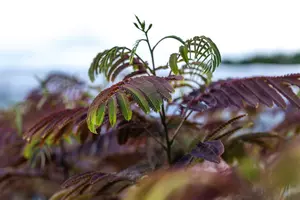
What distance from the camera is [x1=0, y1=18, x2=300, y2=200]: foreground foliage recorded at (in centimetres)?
44

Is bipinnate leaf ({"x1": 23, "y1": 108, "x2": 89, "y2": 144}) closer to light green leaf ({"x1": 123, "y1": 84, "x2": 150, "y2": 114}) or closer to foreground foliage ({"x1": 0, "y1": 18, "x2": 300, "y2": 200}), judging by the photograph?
foreground foliage ({"x1": 0, "y1": 18, "x2": 300, "y2": 200})

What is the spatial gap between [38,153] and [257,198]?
71cm

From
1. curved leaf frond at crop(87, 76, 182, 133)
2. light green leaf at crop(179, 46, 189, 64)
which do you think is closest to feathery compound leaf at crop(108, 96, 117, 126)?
curved leaf frond at crop(87, 76, 182, 133)

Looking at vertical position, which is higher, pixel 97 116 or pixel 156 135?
pixel 97 116

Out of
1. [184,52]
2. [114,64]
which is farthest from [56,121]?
[184,52]

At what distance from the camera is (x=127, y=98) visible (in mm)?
635

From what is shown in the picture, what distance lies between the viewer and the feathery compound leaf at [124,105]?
2.01 feet

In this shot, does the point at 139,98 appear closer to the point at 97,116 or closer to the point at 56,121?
the point at 97,116

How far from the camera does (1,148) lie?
117 cm

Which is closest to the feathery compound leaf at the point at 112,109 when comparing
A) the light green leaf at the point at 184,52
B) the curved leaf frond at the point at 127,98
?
the curved leaf frond at the point at 127,98

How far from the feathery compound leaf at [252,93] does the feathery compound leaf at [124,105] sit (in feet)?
0.61

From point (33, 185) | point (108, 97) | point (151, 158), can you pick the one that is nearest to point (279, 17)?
point (33, 185)

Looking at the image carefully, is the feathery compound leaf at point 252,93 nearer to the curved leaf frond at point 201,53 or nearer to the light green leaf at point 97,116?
the curved leaf frond at point 201,53

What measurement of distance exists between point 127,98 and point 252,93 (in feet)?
0.73
